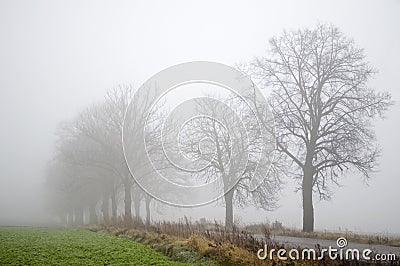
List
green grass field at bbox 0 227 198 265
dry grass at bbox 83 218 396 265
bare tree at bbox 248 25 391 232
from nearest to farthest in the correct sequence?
1. dry grass at bbox 83 218 396 265
2. green grass field at bbox 0 227 198 265
3. bare tree at bbox 248 25 391 232

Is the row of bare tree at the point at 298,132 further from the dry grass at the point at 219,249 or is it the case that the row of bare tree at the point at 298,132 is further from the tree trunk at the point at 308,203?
the dry grass at the point at 219,249

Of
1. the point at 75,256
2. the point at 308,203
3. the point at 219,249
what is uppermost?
the point at 219,249

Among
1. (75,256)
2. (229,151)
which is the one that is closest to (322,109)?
(229,151)

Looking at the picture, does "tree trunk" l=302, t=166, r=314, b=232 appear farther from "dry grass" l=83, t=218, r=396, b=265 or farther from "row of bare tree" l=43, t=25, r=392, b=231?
"dry grass" l=83, t=218, r=396, b=265

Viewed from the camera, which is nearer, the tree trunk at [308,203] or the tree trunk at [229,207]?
the tree trunk at [308,203]

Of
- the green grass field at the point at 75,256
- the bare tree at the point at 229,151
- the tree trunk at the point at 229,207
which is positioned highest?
the bare tree at the point at 229,151

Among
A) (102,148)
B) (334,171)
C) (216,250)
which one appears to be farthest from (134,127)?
(216,250)

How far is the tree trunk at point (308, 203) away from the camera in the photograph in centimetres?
1919

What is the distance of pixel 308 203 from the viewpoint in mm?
19359

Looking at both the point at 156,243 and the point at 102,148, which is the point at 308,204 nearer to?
the point at 156,243

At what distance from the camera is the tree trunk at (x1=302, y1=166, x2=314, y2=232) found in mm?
19188

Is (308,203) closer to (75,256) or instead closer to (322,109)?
(322,109)

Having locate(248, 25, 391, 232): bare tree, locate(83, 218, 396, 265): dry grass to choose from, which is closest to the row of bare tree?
locate(248, 25, 391, 232): bare tree

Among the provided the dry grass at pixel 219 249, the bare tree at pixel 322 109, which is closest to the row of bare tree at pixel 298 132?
the bare tree at pixel 322 109
